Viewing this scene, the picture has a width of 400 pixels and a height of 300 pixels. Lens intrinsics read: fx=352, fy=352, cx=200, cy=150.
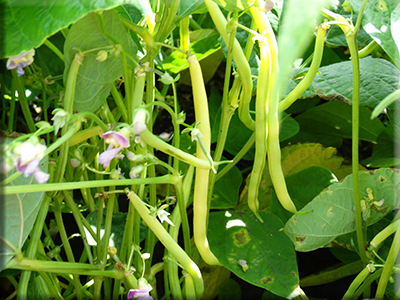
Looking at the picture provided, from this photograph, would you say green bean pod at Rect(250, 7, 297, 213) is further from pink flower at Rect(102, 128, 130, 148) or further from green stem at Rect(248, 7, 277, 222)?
pink flower at Rect(102, 128, 130, 148)

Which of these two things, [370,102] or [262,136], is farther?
[370,102]

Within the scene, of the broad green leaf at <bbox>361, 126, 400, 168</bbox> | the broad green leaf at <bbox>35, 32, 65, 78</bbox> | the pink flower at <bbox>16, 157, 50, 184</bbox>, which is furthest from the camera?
the broad green leaf at <bbox>361, 126, 400, 168</bbox>

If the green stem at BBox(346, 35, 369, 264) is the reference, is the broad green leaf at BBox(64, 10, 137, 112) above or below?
above

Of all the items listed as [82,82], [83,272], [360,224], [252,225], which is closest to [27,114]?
[82,82]

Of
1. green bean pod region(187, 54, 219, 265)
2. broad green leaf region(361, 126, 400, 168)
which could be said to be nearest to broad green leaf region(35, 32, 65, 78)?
green bean pod region(187, 54, 219, 265)

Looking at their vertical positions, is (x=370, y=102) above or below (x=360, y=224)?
above

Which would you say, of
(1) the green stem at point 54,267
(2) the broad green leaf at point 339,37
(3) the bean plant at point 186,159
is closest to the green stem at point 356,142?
(3) the bean plant at point 186,159

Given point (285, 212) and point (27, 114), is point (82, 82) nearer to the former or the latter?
point (27, 114)
